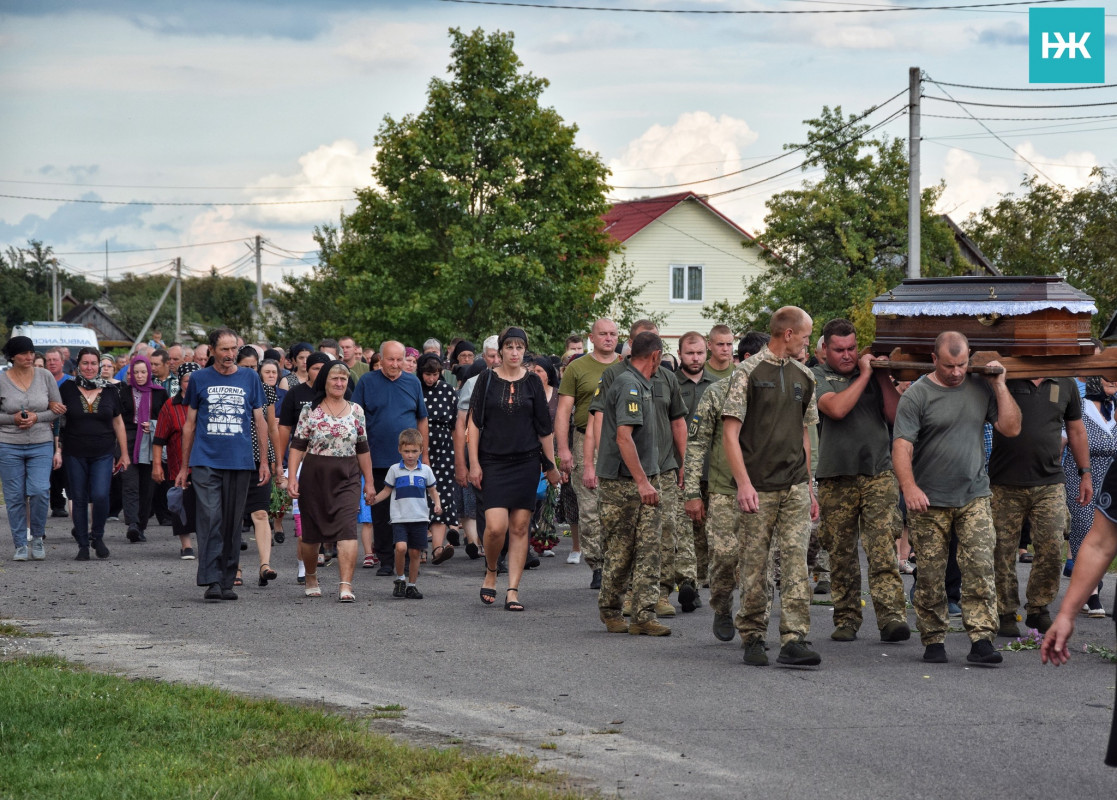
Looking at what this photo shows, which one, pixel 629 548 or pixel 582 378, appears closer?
pixel 629 548

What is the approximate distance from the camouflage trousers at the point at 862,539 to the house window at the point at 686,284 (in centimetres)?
5560

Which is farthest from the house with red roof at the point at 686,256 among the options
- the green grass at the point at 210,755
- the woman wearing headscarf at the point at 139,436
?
the green grass at the point at 210,755

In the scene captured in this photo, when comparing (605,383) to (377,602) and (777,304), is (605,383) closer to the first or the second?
(377,602)

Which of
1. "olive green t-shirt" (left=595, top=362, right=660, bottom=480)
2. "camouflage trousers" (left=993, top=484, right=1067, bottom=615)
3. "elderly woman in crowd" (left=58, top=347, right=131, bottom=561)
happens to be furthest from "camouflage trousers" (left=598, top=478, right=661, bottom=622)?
"elderly woman in crowd" (left=58, top=347, right=131, bottom=561)

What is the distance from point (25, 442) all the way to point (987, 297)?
965 cm

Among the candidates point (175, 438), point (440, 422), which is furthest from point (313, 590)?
point (175, 438)

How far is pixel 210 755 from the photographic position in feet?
19.3

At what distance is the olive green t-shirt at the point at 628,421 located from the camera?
9594mm

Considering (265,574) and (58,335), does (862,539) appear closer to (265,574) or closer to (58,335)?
(265,574)

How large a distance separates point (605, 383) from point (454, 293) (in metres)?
36.8

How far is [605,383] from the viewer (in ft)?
32.5

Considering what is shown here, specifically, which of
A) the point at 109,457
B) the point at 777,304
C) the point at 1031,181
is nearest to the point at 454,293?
the point at 777,304

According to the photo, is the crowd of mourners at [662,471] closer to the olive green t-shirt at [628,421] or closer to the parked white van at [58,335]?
the olive green t-shirt at [628,421]

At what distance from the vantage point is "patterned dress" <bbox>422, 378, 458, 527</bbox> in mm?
13969
